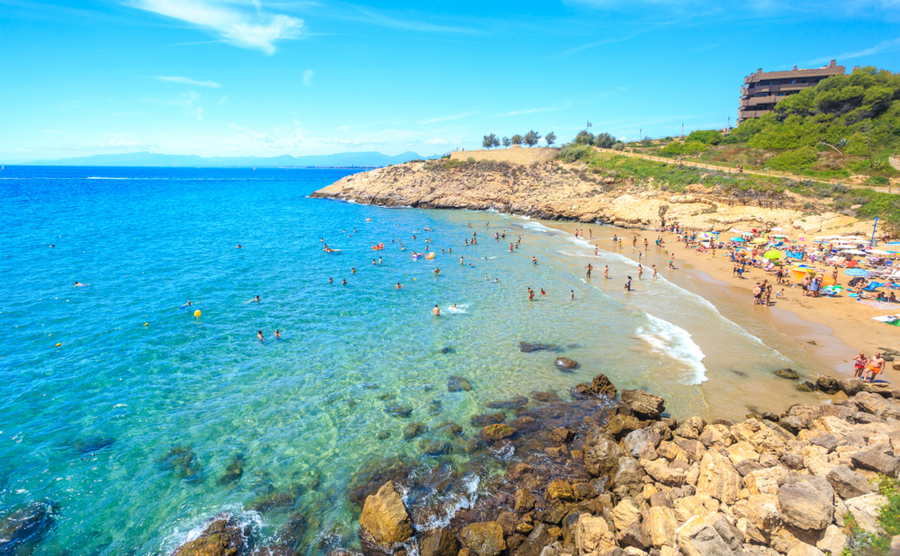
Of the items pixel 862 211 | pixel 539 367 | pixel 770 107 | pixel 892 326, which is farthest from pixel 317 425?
pixel 770 107

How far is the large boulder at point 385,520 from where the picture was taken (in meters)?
10.5

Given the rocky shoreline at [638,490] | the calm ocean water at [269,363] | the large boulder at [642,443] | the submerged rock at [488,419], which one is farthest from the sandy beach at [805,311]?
the submerged rock at [488,419]

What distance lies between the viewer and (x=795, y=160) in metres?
57.0

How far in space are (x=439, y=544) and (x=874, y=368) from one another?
19234 millimetres

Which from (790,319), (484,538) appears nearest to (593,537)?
(484,538)

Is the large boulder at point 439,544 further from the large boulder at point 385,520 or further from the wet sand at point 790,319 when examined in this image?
the wet sand at point 790,319

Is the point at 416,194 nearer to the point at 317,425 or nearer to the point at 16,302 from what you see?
the point at 16,302

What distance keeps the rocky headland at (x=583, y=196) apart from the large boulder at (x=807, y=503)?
139 feet

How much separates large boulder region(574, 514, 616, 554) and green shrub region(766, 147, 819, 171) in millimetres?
66590

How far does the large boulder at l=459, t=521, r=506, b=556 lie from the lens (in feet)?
33.0

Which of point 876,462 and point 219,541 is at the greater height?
point 876,462

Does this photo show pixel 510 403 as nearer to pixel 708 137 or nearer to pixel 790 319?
pixel 790 319

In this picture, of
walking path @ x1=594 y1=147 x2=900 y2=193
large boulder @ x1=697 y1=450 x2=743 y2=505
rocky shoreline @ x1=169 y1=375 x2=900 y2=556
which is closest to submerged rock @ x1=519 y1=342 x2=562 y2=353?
rocky shoreline @ x1=169 y1=375 x2=900 y2=556

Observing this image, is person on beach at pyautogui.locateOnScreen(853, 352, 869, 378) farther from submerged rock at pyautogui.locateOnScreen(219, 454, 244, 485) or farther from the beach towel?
submerged rock at pyautogui.locateOnScreen(219, 454, 244, 485)
